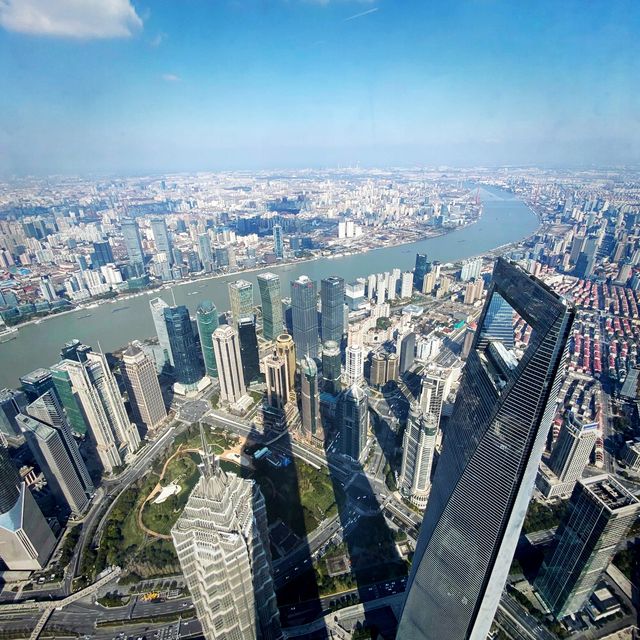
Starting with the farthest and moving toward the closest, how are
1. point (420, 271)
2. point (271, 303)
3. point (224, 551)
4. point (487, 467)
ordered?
point (420, 271)
point (271, 303)
point (224, 551)
point (487, 467)

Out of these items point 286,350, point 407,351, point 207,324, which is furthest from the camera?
point 407,351

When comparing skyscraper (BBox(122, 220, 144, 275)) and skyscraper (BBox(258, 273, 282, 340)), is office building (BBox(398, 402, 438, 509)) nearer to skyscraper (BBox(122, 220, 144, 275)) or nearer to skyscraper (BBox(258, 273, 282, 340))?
skyscraper (BBox(258, 273, 282, 340))

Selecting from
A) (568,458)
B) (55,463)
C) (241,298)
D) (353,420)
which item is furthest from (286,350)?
(568,458)

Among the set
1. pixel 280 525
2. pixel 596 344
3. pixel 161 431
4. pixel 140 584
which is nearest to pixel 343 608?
pixel 280 525

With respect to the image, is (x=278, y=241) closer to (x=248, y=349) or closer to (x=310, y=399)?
(x=248, y=349)

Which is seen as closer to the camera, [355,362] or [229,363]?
[355,362]

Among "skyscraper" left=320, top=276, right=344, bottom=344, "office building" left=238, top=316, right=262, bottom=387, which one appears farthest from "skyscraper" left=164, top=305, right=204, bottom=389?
"skyscraper" left=320, top=276, right=344, bottom=344
